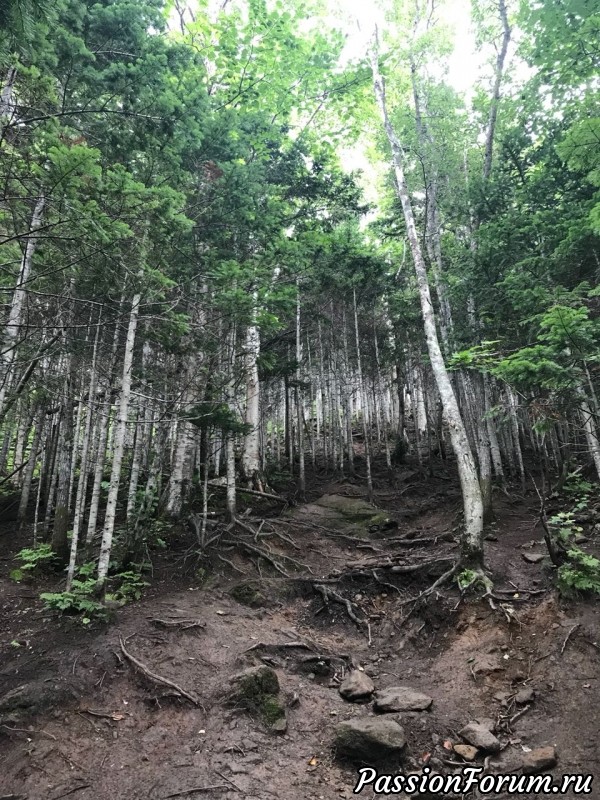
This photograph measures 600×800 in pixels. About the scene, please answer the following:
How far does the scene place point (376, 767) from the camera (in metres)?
4.37

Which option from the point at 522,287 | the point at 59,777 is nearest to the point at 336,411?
the point at 522,287

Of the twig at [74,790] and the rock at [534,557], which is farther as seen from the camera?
the rock at [534,557]

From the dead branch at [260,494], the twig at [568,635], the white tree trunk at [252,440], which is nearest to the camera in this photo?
the twig at [568,635]

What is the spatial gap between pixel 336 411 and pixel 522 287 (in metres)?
10.2

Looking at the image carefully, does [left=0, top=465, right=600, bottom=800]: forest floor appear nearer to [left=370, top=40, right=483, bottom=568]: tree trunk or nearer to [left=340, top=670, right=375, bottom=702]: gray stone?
[left=340, top=670, right=375, bottom=702]: gray stone

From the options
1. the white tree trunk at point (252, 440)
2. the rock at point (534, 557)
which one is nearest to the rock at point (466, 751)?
the rock at point (534, 557)

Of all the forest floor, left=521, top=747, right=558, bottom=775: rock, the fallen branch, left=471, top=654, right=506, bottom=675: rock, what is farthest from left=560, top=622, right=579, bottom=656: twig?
the fallen branch

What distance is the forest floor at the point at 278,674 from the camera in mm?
4168

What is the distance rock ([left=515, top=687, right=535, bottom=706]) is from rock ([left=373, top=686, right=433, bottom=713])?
1024 millimetres

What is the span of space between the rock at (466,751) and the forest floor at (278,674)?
0.09 m

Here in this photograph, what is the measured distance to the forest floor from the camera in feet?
13.7

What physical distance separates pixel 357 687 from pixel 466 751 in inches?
67.6

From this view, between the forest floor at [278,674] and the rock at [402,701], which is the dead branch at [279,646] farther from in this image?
the rock at [402,701]

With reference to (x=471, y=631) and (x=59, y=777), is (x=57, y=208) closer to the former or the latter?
(x=59, y=777)
